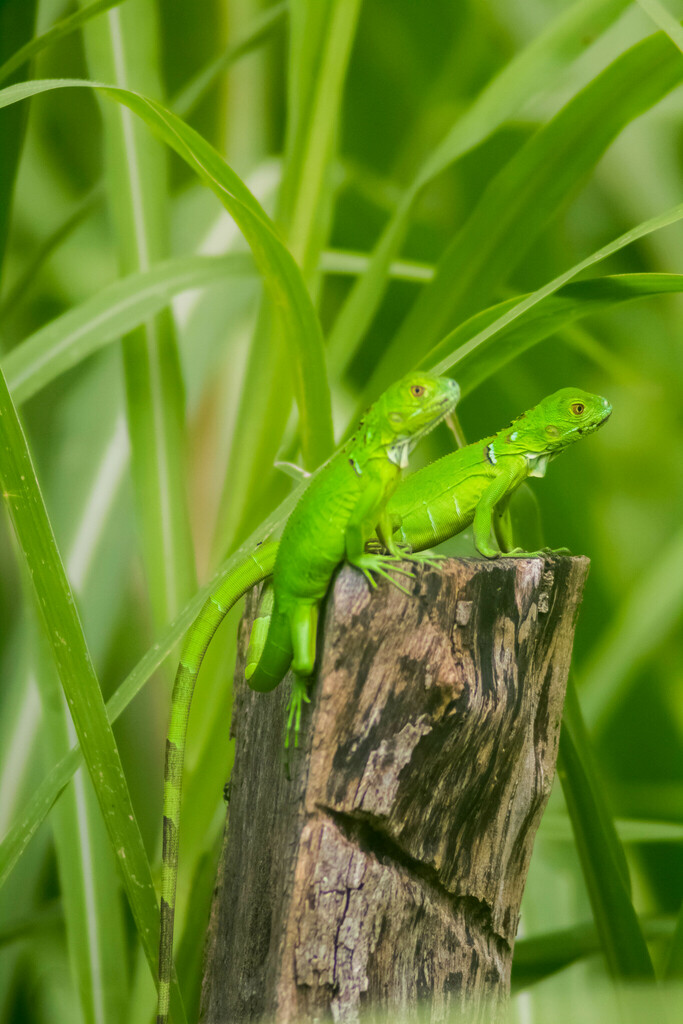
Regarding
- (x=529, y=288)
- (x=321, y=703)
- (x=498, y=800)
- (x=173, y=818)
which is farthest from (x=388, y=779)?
(x=529, y=288)

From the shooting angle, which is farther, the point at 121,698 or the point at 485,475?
the point at 485,475

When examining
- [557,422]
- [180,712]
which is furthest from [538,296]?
[180,712]

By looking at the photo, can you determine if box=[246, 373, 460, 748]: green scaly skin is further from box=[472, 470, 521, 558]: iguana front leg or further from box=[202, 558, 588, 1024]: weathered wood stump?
box=[472, 470, 521, 558]: iguana front leg

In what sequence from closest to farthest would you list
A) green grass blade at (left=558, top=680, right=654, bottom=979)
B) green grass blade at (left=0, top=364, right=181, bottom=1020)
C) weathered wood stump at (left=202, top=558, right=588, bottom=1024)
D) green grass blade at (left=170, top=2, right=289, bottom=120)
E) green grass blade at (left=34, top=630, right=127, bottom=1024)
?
weathered wood stump at (left=202, top=558, right=588, bottom=1024) → green grass blade at (left=0, top=364, right=181, bottom=1020) → green grass blade at (left=558, top=680, right=654, bottom=979) → green grass blade at (left=34, top=630, right=127, bottom=1024) → green grass blade at (left=170, top=2, right=289, bottom=120)

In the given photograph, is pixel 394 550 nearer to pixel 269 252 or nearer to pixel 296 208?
pixel 269 252

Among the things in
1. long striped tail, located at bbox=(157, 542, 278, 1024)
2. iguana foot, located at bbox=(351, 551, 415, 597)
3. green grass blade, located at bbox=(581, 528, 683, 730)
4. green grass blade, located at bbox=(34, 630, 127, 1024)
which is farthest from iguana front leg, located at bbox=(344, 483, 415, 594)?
green grass blade, located at bbox=(581, 528, 683, 730)
